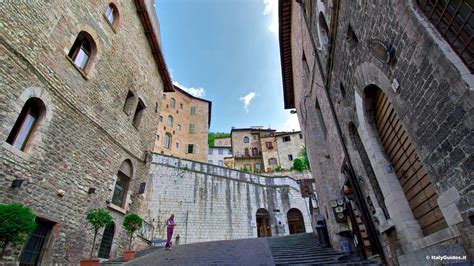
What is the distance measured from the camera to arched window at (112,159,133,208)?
9969 millimetres

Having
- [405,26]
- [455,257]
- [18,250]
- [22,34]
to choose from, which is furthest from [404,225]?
[22,34]

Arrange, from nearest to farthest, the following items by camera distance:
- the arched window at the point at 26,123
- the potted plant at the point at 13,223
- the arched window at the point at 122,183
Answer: the potted plant at the point at 13,223 → the arched window at the point at 26,123 → the arched window at the point at 122,183

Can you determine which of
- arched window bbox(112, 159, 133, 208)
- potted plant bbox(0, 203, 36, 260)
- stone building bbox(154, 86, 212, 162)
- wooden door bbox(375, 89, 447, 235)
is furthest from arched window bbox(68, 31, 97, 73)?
stone building bbox(154, 86, 212, 162)

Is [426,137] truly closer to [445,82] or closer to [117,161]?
[445,82]

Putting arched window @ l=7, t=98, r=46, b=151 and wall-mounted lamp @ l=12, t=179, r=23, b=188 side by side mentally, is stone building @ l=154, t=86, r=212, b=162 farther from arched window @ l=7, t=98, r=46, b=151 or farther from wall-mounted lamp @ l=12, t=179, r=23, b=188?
wall-mounted lamp @ l=12, t=179, r=23, b=188

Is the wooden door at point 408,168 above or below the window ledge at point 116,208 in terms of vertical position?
below

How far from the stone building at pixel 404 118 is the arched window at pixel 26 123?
8344 millimetres

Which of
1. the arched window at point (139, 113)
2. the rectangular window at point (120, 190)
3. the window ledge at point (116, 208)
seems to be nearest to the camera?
the window ledge at point (116, 208)

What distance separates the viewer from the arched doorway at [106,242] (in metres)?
8.52

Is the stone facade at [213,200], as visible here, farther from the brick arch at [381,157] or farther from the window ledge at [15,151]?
the brick arch at [381,157]

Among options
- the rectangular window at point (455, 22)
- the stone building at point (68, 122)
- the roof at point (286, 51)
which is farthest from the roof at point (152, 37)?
the rectangular window at point (455, 22)

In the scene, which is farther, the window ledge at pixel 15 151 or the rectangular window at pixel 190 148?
the rectangular window at pixel 190 148

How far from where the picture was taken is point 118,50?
35.1 ft

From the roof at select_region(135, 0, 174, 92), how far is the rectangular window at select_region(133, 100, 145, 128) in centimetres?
365
